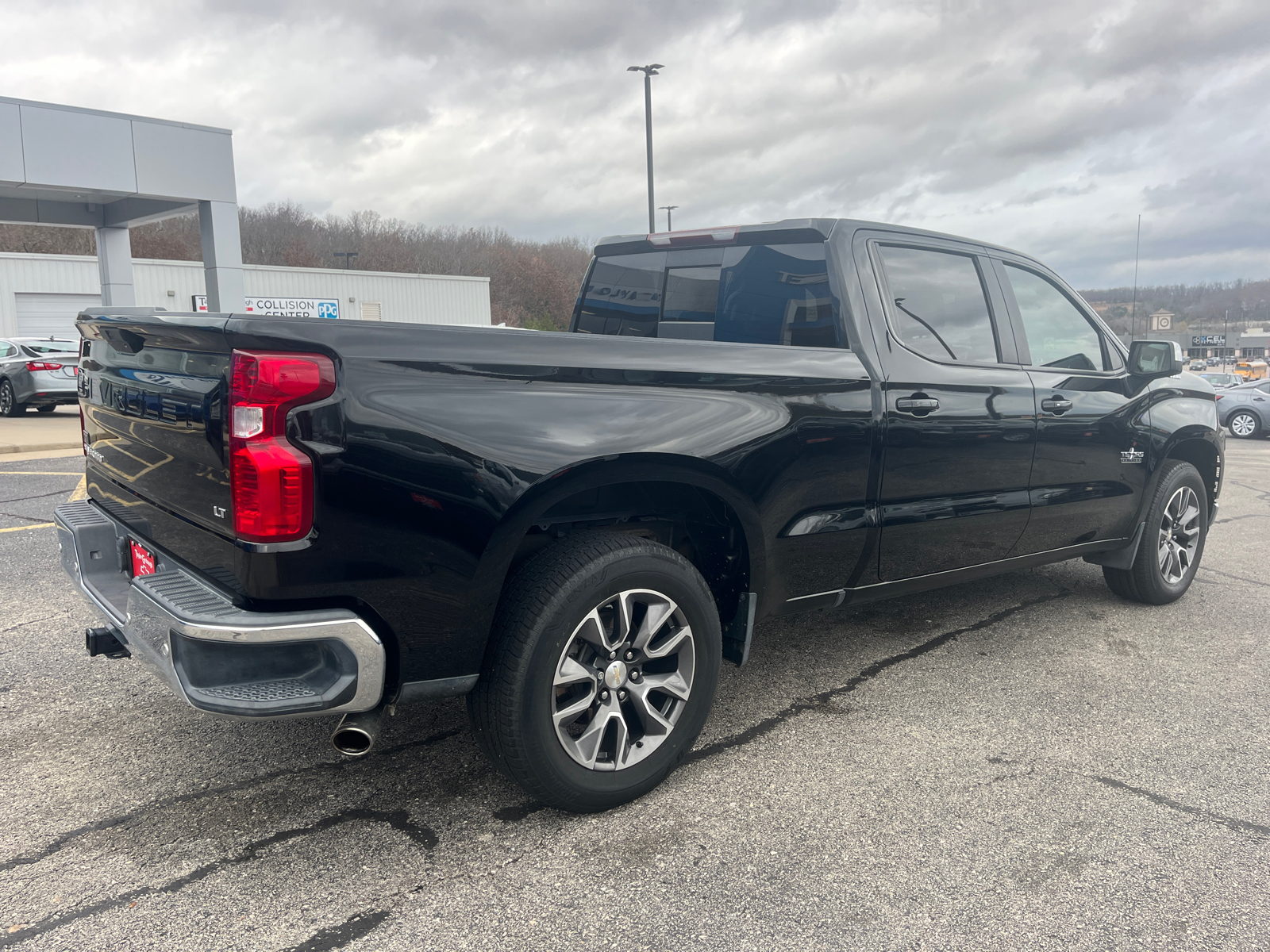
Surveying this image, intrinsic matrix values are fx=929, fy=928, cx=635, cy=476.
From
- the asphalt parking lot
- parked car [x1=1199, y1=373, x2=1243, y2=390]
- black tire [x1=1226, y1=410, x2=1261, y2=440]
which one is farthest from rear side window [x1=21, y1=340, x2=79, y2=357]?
parked car [x1=1199, y1=373, x2=1243, y2=390]

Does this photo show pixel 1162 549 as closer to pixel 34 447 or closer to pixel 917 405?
pixel 917 405

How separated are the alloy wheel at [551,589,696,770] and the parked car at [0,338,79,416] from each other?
1732 centimetres

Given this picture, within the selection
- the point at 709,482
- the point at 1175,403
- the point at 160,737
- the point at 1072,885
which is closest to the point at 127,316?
the point at 160,737

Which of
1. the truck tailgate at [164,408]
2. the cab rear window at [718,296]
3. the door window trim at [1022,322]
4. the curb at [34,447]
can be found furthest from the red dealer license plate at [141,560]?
the curb at [34,447]

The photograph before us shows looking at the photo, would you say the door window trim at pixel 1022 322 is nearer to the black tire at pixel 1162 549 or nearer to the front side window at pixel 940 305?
the front side window at pixel 940 305

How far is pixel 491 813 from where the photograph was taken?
2.81m

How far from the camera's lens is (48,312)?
98.6 ft

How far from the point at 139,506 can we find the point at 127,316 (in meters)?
0.58

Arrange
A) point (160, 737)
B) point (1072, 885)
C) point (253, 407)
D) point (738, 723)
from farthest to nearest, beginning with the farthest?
point (738, 723) → point (160, 737) → point (1072, 885) → point (253, 407)

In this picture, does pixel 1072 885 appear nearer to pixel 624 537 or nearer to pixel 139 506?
pixel 624 537

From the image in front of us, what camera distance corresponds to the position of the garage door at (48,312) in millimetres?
29453

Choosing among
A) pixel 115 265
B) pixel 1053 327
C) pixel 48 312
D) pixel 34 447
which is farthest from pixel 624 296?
pixel 48 312

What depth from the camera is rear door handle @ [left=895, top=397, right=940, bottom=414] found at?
352cm

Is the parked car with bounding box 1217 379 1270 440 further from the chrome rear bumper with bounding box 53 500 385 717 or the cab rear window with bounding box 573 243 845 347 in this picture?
the chrome rear bumper with bounding box 53 500 385 717
